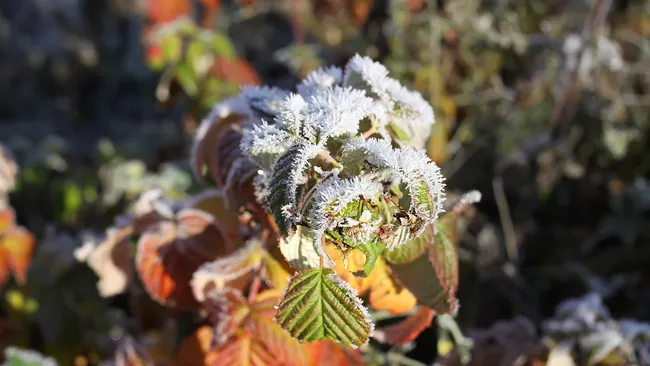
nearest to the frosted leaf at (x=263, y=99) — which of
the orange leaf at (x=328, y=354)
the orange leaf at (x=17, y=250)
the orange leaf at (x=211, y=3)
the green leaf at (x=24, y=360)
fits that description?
the orange leaf at (x=328, y=354)

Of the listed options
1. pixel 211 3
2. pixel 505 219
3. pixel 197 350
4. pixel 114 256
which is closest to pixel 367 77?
pixel 197 350

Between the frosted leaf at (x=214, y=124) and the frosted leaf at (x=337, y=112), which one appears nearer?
the frosted leaf at (x=337, y=112)

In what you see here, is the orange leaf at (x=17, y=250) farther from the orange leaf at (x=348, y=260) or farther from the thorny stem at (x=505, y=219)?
the thorny stem at (x=505, y=219)

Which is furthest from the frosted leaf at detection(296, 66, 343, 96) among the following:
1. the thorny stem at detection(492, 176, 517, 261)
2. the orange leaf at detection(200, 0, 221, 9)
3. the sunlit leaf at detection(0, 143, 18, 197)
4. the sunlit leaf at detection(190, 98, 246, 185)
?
the orange leaf at detection(200, 0, 221, 9)

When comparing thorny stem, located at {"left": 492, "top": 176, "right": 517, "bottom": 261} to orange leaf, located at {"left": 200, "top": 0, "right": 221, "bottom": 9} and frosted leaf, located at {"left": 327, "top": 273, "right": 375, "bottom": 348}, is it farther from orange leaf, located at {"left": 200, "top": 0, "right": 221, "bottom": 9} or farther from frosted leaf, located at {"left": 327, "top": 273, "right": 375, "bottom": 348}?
orange leaf, located at {"left": 200, "top": 0, "right": 221, "bottom": 9}

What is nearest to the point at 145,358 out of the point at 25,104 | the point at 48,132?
→ the point at 48,132

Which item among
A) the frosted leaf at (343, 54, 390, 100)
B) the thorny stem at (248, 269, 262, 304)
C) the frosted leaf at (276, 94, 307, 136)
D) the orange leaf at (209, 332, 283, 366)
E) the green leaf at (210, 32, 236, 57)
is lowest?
the orange leaf at (209, 332, 283, 366)

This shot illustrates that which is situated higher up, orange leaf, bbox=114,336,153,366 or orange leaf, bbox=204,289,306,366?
orange leaf, bbox=204,289,306,366
